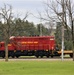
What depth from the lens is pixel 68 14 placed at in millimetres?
35969

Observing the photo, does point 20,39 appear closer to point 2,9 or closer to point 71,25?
point 2,9

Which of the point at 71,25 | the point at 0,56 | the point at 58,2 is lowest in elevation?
the point at 0,56

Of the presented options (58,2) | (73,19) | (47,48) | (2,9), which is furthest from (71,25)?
(47,48)

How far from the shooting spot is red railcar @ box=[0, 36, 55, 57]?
58.6 meters

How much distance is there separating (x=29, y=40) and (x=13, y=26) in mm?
12147

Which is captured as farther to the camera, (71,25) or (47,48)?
(47,48)

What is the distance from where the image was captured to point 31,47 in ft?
195

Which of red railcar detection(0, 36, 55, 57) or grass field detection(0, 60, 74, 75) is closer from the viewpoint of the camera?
grass field detection(0, 60, 74, 75)

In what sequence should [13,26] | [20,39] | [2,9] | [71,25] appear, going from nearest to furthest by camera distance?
[71,25]
[2,9]
[13,26]
[20,39]

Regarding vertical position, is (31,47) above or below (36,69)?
above

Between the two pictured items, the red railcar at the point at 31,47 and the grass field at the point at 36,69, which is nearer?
the grass field at the point at 36,69

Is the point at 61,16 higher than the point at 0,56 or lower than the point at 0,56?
higher

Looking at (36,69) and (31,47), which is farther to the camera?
(31,47)

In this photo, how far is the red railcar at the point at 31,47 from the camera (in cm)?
5862
